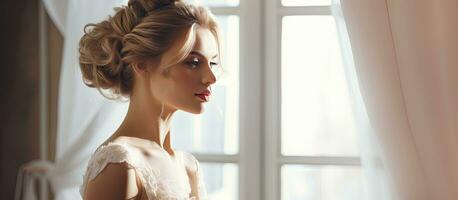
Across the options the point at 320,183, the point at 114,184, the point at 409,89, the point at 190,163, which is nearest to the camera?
the point at 114,184

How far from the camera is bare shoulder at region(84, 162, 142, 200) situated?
4.88 feet

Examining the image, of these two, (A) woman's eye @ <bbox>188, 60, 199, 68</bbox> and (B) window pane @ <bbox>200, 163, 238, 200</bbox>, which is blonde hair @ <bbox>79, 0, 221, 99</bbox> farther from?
(B) window pane @ <bbox>200, 163, 238, 200</bbox>

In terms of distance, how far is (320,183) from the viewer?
2.29 metres

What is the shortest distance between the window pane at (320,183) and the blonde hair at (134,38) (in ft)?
2.65

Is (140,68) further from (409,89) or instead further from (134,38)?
(409,89)

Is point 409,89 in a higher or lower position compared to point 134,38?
lower

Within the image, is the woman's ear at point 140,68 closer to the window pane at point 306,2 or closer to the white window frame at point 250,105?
the white window frame at point 250,105

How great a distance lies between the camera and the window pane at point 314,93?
2.26 metres

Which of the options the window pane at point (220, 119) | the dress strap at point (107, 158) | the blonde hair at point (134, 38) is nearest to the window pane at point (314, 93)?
the window pane at point (220, 119)

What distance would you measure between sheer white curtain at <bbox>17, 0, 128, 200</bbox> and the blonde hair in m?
0.61

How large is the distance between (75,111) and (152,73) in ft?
2.55

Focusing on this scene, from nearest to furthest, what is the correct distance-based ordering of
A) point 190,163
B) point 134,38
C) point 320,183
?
1. point 134,38
2. point 190,163
3. point 320,183

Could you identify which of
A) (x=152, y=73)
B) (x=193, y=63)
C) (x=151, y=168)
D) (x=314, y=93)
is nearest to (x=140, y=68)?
(x=152, y=73)

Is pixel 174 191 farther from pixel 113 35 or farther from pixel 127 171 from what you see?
pixel 113 35
